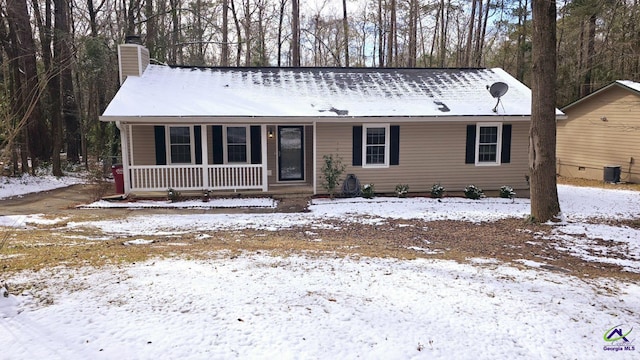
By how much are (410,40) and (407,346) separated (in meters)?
27.1

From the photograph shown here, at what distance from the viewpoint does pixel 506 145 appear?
12.7m

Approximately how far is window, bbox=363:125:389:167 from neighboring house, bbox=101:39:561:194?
3 cm

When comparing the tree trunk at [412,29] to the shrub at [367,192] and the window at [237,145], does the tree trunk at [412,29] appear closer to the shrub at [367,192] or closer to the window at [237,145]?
the shrub at [367,192]

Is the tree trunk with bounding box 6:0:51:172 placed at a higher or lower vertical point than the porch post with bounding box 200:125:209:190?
higher

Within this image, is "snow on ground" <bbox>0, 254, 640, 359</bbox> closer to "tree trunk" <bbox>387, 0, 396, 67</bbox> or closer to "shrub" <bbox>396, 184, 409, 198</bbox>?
"shrub" <bbox>396, 184, 409, 198</bbox>

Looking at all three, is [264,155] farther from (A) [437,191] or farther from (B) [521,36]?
(B) [521,36]

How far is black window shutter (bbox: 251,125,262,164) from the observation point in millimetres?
12547

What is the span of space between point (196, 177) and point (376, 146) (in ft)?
16.9

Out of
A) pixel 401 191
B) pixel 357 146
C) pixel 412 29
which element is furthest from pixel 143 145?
pixel 412 29

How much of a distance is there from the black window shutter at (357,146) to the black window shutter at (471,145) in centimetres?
321

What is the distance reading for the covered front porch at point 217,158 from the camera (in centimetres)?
1165

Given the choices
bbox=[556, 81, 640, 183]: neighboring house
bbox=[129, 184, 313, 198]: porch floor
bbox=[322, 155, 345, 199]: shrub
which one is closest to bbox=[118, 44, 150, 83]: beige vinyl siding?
bbox=[129, 184, 313, 198]: porch floor

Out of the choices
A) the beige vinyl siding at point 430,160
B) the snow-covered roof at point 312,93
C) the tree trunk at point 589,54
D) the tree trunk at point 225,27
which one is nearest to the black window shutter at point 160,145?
the snow-covered roof at point 312,93

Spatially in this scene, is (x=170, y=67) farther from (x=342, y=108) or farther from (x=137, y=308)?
(x=137, y=308)
